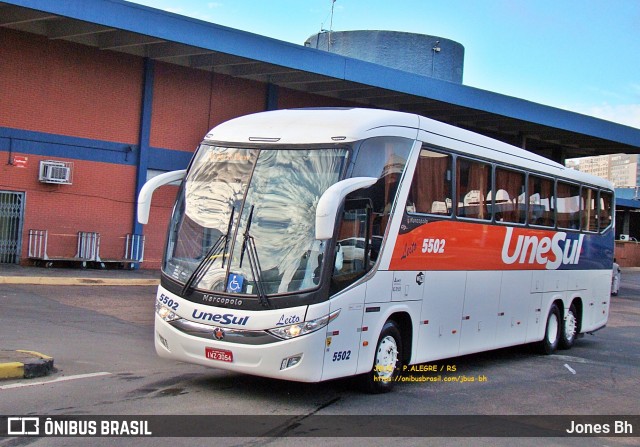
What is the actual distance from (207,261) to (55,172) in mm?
15834

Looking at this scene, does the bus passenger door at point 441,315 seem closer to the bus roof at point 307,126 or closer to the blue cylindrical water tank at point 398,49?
the bus roof at point 307,126

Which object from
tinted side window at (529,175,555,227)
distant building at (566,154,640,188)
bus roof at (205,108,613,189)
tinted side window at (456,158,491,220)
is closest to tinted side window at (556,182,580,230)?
tinted side window at (529,175,555,227)

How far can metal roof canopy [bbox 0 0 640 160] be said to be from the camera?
22.1 metres

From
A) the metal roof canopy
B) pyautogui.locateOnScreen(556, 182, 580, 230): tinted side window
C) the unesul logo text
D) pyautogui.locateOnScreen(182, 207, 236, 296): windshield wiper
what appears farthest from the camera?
the metal roof canopy

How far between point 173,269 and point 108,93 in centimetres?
1684

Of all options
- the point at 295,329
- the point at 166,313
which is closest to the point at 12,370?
the point at 166,313

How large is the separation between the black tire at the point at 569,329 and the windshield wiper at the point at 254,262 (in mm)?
9122

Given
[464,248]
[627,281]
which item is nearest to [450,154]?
[464,248]

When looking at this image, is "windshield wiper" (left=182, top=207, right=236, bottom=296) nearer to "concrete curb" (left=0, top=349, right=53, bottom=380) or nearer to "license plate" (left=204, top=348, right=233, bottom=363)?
"license plate" (left=204, top=348, right=233, bottom=363)

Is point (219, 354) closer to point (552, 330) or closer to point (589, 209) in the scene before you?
point (552, 330)

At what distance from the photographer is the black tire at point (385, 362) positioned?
9727 millimetres

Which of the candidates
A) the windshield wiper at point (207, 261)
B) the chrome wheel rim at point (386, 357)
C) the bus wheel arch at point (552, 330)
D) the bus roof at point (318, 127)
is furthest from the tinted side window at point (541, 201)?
the windshield wiper at point (207, 261)

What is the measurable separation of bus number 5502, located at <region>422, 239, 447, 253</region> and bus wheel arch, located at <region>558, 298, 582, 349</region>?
5.75 m

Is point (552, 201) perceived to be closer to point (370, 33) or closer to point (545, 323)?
point (545, 323)
